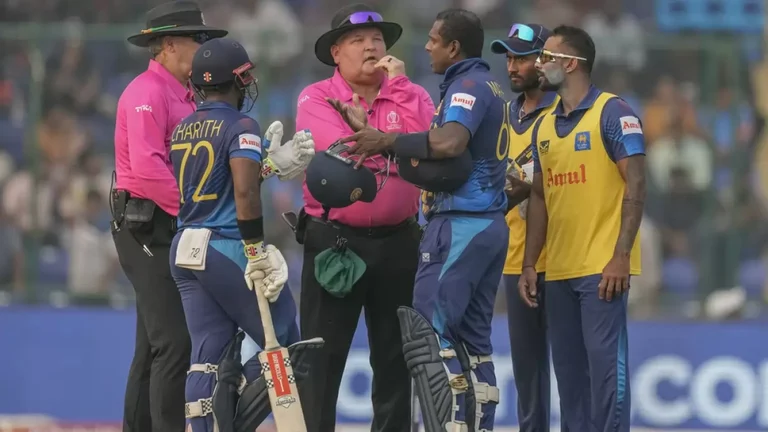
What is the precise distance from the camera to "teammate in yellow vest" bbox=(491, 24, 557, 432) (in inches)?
318

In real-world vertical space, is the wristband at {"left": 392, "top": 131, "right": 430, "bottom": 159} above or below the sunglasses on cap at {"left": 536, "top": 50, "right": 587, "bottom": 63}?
below

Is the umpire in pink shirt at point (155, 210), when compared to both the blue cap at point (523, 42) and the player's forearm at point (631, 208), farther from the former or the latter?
the player's forearm at point (631, 208)

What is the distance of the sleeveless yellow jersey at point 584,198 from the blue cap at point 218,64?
1.84 m

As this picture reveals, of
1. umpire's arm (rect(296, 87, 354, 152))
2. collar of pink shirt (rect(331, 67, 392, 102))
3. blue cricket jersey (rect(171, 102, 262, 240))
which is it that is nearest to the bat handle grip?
blue cricket jersey (rect(171, 102, 262, 240))

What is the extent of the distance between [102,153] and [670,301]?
5429 mm

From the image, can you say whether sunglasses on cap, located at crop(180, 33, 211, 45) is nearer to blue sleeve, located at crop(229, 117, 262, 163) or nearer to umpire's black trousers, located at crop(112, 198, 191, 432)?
umpire's black trousers, located at crop(112, 198, 191, 432)

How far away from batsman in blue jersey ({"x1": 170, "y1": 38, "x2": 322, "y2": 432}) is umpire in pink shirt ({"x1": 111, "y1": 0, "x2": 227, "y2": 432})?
463mm

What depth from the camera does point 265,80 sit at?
12.6 meters

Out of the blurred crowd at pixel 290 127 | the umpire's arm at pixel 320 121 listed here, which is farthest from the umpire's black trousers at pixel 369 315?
the blurred crowd at pixel 290 127

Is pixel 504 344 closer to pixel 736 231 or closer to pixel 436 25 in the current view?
pixel 736 231

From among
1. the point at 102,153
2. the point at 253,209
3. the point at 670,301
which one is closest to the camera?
the point at 253,209

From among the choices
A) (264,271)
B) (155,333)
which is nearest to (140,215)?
(155,333)

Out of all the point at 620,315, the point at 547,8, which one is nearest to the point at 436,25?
the point at 620,315

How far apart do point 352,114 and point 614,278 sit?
5.50 feet
